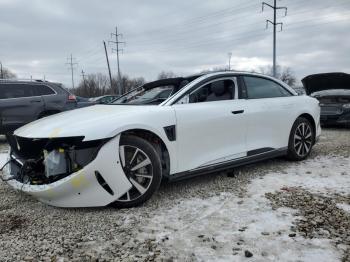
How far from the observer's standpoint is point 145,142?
3555mm

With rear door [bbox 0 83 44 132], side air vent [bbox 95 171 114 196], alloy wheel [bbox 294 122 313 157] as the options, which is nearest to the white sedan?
side air vent [bbox 95 171 114 196]

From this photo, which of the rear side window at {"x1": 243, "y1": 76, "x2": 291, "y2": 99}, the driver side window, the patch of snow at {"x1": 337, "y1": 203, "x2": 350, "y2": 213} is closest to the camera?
the patch of snow at {"x1": 337, "y1": 203, "x2": 350, "y2": 213}

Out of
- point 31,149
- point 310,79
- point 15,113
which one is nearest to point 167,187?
point 31,149

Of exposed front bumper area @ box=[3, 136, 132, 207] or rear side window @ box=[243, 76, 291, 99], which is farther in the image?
rear side window @ box=[243, 76, 291, 99]

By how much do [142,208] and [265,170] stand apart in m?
2.16

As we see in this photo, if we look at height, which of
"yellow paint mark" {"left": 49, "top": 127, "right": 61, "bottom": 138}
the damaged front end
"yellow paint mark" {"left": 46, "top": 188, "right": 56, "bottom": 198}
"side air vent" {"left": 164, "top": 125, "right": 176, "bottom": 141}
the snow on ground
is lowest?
the snow on ground

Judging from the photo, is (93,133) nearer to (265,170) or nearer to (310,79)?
(265,170)

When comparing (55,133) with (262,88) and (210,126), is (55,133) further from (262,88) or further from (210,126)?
(262,88)

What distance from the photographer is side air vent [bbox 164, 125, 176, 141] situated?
3725mm

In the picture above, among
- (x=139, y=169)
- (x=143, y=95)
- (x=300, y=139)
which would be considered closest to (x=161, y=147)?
(x=139, y=169)

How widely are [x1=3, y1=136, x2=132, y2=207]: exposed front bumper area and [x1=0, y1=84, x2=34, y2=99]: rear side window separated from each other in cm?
574

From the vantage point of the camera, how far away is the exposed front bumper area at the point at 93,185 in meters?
3.23

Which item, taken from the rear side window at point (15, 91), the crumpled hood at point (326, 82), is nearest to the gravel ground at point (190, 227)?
the rear side window at point (15, 91)

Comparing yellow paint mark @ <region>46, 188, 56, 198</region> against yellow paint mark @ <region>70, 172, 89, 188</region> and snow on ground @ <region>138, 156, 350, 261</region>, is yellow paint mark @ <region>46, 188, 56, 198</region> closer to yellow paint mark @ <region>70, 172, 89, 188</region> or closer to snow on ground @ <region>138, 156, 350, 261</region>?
yellow paint mark @ <region>70, 172, 89, 188</region>
